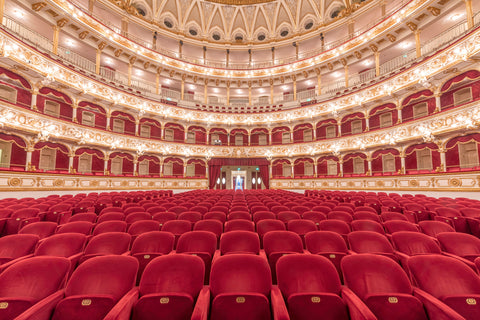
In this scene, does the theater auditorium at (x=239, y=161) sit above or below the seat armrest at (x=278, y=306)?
above

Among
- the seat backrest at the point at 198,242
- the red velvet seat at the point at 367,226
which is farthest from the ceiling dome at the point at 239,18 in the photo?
the seat backrest at the point at 198,242

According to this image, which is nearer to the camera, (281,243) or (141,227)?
(281,243)

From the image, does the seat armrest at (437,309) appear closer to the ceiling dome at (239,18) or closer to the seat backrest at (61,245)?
the seat backrest at (61,245)

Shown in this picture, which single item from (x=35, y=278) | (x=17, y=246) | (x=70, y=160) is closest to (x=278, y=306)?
(x=35, y=278)

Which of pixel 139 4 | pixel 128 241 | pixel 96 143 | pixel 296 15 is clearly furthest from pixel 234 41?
pixel 128 241

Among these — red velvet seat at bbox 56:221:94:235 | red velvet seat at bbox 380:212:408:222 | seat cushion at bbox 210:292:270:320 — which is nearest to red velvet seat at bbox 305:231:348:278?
seat cushion at bbox 210:292:270:320

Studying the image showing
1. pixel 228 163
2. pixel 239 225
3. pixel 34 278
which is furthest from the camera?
pixel 228 163

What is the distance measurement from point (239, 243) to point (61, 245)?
2401 millimetres

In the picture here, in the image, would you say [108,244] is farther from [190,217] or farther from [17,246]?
[190,217]

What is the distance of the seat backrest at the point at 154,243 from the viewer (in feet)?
10.0

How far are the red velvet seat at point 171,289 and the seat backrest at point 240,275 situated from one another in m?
0.14

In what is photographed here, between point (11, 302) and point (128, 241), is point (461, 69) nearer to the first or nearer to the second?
point (128, 241)

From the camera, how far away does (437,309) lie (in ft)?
5.37

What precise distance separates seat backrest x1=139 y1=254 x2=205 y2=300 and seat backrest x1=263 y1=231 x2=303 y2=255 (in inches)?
47.6
